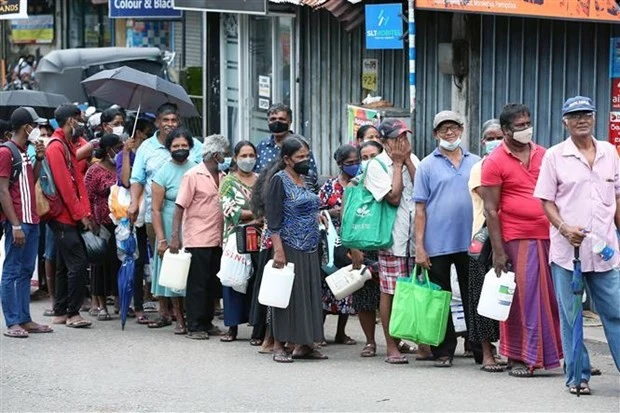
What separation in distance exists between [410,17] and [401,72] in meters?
1.65

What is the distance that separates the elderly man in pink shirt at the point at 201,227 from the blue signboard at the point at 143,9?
7.24m

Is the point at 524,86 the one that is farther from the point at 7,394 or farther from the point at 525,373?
the point at 7,394

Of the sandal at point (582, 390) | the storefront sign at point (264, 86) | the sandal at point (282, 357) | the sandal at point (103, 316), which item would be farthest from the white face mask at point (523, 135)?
the storefront sign at point (264, 86)

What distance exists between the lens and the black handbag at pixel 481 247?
9562 mm

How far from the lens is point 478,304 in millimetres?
9492

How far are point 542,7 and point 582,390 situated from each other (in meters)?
4.18

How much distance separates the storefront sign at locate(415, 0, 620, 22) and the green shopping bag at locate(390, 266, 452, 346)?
9.49ft

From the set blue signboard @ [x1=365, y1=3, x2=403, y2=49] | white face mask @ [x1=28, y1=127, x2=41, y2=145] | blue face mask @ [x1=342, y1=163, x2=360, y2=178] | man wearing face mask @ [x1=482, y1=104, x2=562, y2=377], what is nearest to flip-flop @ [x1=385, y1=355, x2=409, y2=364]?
man wearing face mask @ [x1=482, y1=104, x2=562, y2=377]

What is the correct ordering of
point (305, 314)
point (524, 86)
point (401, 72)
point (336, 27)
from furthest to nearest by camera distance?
point (336, 27)
point (401, 72)
point (524, 86)
point (305, 314)

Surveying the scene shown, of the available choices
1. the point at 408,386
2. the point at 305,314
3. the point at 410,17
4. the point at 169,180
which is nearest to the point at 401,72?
the point at 410,17

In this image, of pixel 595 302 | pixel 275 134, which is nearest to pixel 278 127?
pixel 275 134

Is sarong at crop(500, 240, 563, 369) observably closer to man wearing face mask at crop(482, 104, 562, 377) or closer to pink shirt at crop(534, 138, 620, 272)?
man wearing face mask at crop(482, 104, 562, 377)

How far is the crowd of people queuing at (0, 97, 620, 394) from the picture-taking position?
8.63 m

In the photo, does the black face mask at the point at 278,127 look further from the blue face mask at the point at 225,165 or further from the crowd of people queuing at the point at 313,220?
the blue face mask at the point at 225,165
